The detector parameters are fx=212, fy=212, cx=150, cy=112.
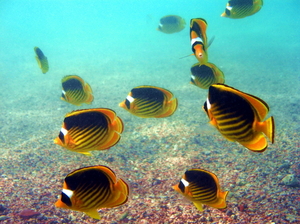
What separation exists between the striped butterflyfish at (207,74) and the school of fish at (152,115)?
917mm

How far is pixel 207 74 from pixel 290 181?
7.50 feet

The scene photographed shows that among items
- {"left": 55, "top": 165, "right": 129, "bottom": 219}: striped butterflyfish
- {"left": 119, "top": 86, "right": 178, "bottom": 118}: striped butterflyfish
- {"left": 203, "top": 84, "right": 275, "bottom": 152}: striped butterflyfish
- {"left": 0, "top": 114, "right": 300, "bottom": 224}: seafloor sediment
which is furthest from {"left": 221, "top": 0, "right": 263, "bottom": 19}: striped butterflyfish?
{"left": 55, "top": 165, "right": 129, "bottom": 219}: striped butterflyfish

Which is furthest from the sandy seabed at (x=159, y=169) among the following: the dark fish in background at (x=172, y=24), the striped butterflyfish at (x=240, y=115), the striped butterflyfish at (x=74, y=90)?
the dark fish in background at (x=172, y=24)

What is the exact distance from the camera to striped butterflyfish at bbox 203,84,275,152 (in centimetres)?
146

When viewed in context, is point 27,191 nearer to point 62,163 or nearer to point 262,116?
point 62,163

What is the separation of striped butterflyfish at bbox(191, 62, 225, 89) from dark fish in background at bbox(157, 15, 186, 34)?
4158 mm

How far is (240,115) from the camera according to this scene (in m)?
1.54

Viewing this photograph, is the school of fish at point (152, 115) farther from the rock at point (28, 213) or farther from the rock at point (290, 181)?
the rock at point (290, 181)

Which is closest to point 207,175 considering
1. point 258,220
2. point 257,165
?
point 258,220

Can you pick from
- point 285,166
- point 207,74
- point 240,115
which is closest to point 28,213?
point 240,115

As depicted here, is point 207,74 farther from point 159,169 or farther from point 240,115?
point 159,169

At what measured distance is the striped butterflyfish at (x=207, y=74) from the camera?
365 centimetres

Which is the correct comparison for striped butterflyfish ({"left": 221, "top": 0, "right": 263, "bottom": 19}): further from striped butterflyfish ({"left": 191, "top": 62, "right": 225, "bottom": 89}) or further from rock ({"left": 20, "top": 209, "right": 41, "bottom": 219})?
rock ({"left": 20, "top": 209, "right": 41, "bottom": 219})

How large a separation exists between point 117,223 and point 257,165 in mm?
3099
